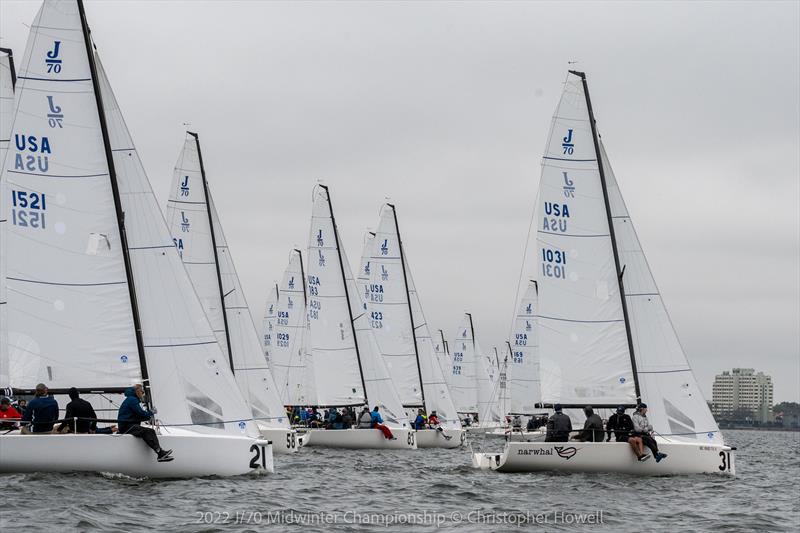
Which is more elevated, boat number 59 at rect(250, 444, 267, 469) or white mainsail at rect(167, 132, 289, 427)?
white mainsail at rect(167, 132, 289, 427)

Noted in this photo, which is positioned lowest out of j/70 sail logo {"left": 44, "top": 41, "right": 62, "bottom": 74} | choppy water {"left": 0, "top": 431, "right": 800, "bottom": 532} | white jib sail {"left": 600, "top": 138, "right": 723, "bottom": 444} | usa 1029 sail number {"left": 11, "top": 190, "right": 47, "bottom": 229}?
choppy water {"left": 0, "top": 431, "right": 800, "bottom": 532}

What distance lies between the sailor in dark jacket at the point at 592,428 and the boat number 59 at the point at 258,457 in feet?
20.9

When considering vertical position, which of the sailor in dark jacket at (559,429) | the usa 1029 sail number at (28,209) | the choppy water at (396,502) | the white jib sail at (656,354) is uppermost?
the usa 1029 sail number at (28,209)

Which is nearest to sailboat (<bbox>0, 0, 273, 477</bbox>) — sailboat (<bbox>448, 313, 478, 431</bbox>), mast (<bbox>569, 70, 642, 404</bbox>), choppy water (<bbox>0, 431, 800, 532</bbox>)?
choppy water (<bbox>0, 431, 800, 532</bbox>)

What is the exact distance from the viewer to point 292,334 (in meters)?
52.8

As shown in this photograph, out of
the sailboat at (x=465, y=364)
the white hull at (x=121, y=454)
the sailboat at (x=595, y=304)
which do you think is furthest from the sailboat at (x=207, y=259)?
the sailboat at (x=465, y=364)

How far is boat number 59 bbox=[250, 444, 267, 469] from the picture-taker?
19.8 metres

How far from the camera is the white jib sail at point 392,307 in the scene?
43188 millimetres

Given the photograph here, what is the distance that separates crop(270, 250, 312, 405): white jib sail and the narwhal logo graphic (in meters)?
29.6

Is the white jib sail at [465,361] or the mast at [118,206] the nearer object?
the mast at [118,206]

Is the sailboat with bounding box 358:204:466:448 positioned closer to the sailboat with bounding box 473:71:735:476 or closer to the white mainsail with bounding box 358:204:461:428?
the white mainsail with bounding box 358:204:461:428

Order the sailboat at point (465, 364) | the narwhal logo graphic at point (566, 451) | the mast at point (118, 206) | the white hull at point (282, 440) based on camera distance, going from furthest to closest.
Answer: the sailboat at point (465, 364), the white hull at point (282, 440), the narwhal logo graphic at point (566, 451), the mast at point (118, 206)

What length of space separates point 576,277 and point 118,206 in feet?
32.6

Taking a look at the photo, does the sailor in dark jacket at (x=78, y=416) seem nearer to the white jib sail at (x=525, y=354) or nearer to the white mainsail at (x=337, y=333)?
the white mainsail at (x=337, y=333)
